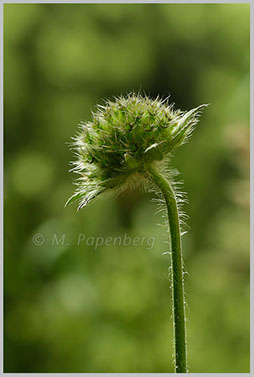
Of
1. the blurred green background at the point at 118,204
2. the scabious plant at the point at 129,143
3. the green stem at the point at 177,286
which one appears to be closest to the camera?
the green stem at the point at 177,286

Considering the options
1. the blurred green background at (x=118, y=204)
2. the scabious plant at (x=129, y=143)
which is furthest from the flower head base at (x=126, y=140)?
the blurred green background at (x=118, y=204)

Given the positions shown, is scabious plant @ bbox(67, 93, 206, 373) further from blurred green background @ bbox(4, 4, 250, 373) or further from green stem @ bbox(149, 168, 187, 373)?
blurred green background @ bbox(4, 4, 250, 373)

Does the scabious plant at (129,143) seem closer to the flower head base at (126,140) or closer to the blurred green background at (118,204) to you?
the flower head base at (126,140)

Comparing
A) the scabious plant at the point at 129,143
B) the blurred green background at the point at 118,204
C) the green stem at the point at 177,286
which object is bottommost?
the green stem at the point at 177,286

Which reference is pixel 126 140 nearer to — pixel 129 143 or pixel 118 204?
pixel 129 143

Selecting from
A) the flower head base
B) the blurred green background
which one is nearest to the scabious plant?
the flower head base

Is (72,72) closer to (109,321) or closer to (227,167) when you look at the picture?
(227,167)
